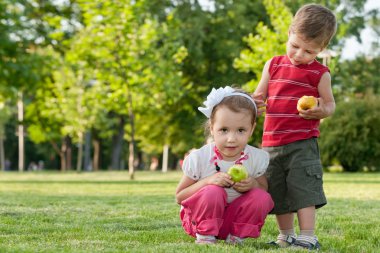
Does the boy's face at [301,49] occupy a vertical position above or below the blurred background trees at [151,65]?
below

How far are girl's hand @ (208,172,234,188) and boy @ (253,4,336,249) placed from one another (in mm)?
605

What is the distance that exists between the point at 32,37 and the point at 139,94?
5.99 m

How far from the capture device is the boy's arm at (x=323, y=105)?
5074 mm

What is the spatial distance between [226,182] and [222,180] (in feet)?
A: 0.11

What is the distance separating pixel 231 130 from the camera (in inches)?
200

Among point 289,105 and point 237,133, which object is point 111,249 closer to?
point 237,133

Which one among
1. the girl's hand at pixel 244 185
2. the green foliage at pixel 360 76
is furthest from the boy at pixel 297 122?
the green foliage at pixel 360 76

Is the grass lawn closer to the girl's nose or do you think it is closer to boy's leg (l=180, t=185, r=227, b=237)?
boy's leg (l=180, t=185, r=227, b=237)

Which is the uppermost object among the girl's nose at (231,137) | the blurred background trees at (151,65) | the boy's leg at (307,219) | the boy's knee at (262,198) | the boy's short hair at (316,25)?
the blurred background trees at (151,65)

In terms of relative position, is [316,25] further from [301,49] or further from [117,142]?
[117,142]

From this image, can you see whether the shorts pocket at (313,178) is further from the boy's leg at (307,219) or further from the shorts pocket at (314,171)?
the boy's leg at (307,219)

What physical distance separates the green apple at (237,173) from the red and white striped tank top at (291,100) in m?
0.64

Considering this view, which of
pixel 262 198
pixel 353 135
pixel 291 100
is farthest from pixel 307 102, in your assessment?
pixel 353 135

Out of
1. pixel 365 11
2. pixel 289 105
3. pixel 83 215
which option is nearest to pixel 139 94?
pixel 83 215
